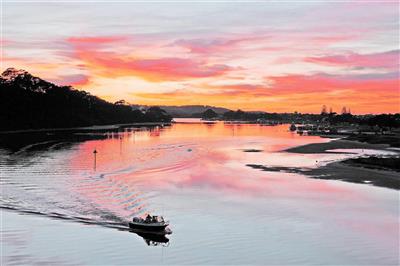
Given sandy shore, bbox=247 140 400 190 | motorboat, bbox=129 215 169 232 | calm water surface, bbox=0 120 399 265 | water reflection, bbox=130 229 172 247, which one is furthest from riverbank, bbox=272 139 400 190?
water reflection, bbox=130 229 172 247

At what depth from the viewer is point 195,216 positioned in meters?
Answer: 44.5

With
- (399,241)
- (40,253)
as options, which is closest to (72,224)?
(40,253)

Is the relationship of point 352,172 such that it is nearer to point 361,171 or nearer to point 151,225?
point 361,171

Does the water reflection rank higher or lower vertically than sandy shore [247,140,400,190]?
lower

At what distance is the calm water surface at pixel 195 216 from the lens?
110 feet

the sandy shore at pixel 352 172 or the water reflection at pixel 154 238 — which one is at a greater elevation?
the sandy shore at pixel 352 172

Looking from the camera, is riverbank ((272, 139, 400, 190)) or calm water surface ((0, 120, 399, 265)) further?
riverbank ((272, 139, 400, 190))

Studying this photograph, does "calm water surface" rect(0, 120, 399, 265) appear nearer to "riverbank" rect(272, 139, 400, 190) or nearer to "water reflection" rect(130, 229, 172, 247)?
"water reflection" rect(130, 229, 172, 247)

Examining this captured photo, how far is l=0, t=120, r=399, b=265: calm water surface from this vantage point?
33438 mm

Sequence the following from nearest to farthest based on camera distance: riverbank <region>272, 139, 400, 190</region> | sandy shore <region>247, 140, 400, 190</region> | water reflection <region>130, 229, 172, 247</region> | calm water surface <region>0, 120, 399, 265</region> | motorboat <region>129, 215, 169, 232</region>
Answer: calm water surface <region>0, 120, 399, 265</region> < water reflection <region>130, 229, 172, 247</region> < motorboat <region>129, 215, 169, 232</region> < sandy shore <region>247, 140, 400, 190</region> < riverbank <region>272, 139, 400, 190</region>

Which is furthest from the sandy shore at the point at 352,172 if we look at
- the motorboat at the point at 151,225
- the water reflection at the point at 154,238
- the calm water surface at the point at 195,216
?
the water reflection at the point at 154,238

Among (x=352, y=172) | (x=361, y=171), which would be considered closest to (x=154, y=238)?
(x=352, y=172)

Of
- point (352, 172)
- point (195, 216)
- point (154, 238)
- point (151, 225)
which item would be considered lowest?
point (154, 238)

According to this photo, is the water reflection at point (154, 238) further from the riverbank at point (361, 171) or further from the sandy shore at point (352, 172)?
the riverbank at point (361, 171)
